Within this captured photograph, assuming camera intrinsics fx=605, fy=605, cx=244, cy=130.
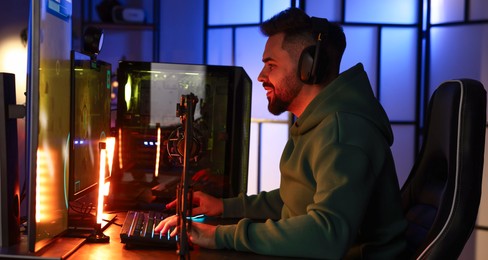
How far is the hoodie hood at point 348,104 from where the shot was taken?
1.43 metres

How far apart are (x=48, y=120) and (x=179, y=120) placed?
2.57ft

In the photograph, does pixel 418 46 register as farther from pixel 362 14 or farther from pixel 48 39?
pixel 48 39

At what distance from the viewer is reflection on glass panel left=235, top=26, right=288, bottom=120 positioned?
148 inches

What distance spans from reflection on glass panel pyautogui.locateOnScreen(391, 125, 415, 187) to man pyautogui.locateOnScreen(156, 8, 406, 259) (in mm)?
1817

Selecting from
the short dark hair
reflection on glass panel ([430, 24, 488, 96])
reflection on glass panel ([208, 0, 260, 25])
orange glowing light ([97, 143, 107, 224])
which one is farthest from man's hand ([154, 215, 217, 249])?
reflection on glass panel ([208, 0, 260, 25])

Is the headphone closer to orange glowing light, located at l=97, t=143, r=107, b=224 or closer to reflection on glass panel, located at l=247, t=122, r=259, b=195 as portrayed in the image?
orange glowing light, located at l=97, t=143, r=107, b=224

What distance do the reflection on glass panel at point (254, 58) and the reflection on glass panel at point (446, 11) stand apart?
1.01 metres

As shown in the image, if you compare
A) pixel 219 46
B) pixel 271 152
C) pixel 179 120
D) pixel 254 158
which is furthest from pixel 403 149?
pixel 179 120

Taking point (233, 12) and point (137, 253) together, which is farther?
point (233, 12)

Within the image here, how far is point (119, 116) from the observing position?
1985 mm

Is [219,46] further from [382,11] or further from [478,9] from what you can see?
[478,9]

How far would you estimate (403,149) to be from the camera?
3455 mm

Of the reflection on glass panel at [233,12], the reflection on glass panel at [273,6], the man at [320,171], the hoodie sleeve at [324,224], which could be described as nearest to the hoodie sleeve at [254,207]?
the man at [320,171]

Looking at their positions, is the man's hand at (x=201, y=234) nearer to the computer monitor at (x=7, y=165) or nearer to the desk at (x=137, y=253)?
the desk at (x=137, y=253)
